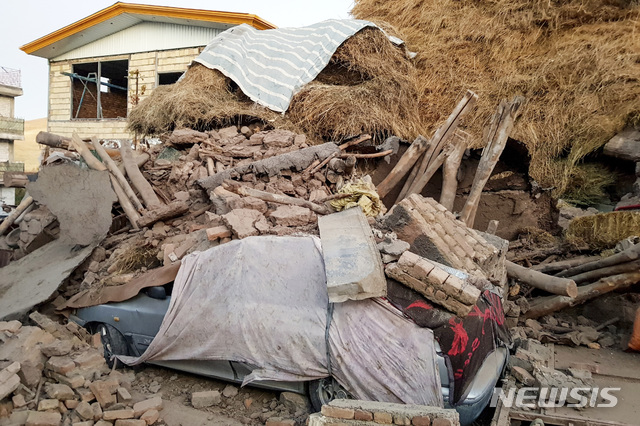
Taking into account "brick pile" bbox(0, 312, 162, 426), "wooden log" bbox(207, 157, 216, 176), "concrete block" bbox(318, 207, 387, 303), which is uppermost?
"concrete block" bbox(318, 207, 387, 303)

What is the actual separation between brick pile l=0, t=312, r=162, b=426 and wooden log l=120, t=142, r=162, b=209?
2.79 m

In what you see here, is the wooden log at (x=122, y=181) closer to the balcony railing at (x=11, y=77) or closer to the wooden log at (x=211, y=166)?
the wooden log at (x=211, y=166)

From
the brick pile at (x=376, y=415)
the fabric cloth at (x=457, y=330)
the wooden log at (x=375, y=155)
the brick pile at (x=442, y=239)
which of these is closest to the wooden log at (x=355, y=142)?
the wooden log at (x=375, y=155)

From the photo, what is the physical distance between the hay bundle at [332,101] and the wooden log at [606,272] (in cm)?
409

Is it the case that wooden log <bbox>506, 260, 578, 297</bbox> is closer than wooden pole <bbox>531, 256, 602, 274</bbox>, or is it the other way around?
wooden log <bbox>506, 260, 578, 297</bbox>

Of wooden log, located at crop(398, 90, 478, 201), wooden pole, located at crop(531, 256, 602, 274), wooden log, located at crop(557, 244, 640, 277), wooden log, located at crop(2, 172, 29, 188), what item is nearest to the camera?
wooden log, located at crop(557, 244, 640, 277)

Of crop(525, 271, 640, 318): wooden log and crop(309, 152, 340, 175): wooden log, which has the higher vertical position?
crop(309, 152, 340, 175): wooden log

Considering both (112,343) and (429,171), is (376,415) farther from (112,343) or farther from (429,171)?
(429,171)

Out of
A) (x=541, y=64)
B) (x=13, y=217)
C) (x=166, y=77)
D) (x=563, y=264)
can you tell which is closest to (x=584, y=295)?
(x=563, y=264)

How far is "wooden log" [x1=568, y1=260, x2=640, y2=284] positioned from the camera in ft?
19.3

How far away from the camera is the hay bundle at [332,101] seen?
907cm

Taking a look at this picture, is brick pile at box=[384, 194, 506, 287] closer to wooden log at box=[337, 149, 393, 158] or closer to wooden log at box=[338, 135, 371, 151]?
wooden log at box=[337, 149, 393, 158]

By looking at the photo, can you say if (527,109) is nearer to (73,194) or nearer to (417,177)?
(417,177)

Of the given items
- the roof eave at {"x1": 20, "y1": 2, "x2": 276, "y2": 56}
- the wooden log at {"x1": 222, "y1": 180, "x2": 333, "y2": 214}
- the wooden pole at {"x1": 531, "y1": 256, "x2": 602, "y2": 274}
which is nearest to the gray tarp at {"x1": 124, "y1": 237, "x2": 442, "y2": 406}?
the wooden log at {"x1": 222, "y1": 180, "x2": 333, "y2": 214}
